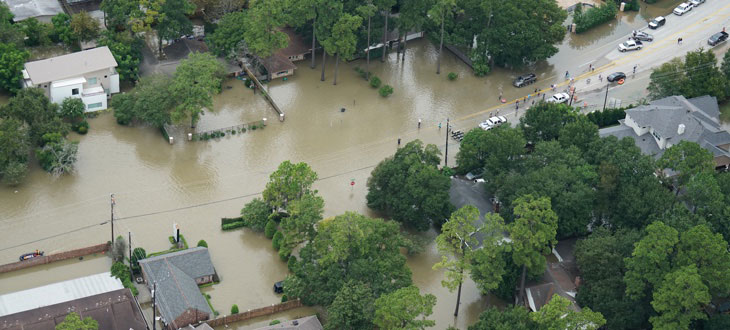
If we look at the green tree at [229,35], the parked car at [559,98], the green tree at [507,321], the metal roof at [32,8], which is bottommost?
the green tree at [507,321]

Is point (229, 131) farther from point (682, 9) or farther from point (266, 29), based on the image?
point (682, 9)

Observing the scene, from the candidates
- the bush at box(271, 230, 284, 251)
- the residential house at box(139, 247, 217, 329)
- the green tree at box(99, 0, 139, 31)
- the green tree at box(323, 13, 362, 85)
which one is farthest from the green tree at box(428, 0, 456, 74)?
the residential house at box(139, 247, 217, 329)

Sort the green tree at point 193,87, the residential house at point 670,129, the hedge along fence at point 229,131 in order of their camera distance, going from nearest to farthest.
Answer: the residential house at point 670,129 < the green tree at point 193,87 < the hedge along fence at point 229,131

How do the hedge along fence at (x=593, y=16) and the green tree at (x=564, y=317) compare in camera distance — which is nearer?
the green tree at (x=564, y=317)

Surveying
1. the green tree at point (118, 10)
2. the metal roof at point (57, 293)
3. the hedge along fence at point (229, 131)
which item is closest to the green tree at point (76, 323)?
the metal roof at point (57, 293)

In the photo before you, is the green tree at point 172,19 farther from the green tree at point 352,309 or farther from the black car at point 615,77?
the black car at point 615,77

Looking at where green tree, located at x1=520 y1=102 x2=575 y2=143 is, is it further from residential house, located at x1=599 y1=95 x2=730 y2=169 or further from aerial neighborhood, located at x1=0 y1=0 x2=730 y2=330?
residential house, located at x1=599 y1=95 x2=730 y2=169

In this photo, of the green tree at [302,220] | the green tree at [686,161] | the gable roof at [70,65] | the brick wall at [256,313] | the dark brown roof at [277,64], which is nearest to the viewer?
the brick wall at [256,313]
